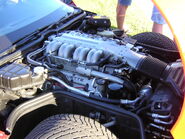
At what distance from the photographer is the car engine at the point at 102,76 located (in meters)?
2.10

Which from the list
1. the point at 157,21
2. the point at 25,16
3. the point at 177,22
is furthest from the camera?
the point at 157,21

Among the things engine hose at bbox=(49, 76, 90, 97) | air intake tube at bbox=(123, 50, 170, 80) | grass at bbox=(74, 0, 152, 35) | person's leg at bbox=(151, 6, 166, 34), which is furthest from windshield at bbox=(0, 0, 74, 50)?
grass at bbox=(74, 0, 152, 35)

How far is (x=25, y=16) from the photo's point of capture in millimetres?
2812

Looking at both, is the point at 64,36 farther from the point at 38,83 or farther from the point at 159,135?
the point at 159,135

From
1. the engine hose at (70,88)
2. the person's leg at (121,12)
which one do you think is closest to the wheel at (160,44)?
the engine hose at (70,88)

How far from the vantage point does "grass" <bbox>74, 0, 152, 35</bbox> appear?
5.97m

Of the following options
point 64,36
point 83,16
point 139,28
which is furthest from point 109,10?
point 64,36

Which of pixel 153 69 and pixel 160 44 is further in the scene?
pixel 160 44

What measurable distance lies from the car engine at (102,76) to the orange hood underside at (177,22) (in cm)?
14

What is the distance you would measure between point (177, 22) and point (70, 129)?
933 millimetres

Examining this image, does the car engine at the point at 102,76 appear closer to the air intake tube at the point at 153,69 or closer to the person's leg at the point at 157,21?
the air intake tube at the point at 153,69

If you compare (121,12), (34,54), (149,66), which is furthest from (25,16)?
(121,12)

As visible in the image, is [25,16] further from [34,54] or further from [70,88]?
[70,88]

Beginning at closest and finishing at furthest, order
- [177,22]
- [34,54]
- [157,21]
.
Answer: [177,22] < [34,54] < [157,21]
